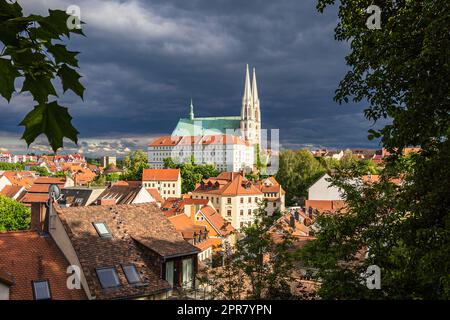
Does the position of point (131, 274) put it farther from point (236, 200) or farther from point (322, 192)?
point (322, 192)

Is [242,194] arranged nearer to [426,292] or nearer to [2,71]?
[426,292]

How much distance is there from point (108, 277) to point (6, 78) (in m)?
14.3

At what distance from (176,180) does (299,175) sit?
3161 cm

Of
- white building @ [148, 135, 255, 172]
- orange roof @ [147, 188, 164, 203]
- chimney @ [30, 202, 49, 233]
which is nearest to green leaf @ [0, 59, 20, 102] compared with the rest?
chimney @ [30, 202, 49, 233]

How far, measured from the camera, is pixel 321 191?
235 feet

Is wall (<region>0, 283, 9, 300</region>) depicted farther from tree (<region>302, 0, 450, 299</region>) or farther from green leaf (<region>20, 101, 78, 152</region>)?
green leaf (<region>20, 101, 78, 152</region>)

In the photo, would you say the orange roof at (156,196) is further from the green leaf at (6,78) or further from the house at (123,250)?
the green leaf at (6,78)

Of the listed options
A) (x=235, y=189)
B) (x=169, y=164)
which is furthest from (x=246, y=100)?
(x=235, y=189)

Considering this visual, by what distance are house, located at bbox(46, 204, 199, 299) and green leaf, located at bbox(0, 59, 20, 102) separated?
13.3 m

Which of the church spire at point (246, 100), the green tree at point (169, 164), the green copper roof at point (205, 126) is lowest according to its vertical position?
the green tree at point (169, 164)

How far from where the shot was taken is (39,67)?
195cm

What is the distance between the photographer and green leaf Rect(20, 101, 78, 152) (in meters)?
1.85

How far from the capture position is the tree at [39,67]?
1.83 m

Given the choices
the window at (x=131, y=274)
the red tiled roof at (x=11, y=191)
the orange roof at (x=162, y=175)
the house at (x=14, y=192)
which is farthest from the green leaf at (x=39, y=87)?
the orange roof at (x=162, y=175)
